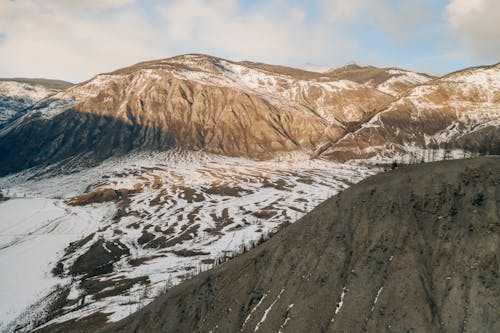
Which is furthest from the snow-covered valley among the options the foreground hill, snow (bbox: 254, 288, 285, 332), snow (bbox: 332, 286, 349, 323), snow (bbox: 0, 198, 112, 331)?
snow (bbox: 332, 286, 349, 323)

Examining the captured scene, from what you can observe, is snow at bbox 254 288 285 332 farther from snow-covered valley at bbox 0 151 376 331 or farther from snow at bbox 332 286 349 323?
snow-covered valley at bbox 0 151 376 331

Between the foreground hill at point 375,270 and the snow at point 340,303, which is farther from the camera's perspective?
the snow at point 340,303

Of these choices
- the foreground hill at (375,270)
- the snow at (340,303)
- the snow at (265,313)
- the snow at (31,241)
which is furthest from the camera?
the snow at (31,241)

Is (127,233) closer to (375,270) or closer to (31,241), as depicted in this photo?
(31,241)

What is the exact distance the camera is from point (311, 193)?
159250mm

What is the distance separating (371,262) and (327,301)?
5.81 meters

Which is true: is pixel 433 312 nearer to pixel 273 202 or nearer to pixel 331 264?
pixel 331 264

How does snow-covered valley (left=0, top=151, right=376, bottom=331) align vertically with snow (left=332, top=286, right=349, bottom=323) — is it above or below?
below

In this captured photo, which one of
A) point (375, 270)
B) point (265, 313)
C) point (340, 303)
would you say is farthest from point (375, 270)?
point (265, 313)

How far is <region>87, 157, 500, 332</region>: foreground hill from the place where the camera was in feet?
110

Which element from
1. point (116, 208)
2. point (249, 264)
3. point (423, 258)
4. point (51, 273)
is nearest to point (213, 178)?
point (116, 208)

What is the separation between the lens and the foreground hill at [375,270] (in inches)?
1325

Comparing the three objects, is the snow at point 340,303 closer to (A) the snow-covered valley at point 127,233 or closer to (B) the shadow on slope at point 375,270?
(B) the shadow on slope at point 375,270

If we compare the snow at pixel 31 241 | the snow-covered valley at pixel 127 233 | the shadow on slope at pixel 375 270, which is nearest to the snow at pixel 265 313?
the shadow on slope at pixel 375 270
